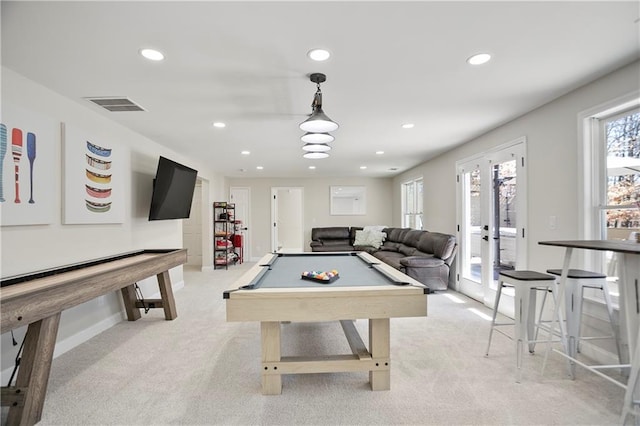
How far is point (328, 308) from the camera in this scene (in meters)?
1.88

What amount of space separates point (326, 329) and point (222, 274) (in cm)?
387

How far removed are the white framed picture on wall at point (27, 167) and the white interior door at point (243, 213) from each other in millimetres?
5752

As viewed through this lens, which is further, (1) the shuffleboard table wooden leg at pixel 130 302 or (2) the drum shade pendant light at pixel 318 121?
(1) the shuffleboard table wooden leg at pixel 130 302

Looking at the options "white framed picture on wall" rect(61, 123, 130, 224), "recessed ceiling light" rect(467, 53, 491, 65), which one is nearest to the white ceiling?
"recessed ceiling light" rect(467, 53, 491, 65)

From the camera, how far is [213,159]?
19.2ft

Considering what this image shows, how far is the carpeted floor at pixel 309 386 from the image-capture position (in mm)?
1895

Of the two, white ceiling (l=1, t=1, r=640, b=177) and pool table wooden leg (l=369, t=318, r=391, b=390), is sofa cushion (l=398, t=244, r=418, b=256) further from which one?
pool table wooden leg (l=369, t=318, r=391, b=390)

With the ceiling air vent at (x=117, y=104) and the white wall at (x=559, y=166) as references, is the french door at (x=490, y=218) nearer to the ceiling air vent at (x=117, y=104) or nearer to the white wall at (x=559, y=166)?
the white wall at (x=559, y=166)

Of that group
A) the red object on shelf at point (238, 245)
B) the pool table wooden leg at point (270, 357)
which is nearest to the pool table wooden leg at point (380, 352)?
the pool table wooden leg at point (270, 357)

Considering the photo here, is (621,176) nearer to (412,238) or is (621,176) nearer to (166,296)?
(412,238)

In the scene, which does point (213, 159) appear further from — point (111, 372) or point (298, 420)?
point (298, 420)

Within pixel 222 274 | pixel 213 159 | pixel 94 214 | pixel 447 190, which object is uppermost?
pixel 213 159

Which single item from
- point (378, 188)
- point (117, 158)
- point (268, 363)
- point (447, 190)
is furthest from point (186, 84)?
point (378, 188)

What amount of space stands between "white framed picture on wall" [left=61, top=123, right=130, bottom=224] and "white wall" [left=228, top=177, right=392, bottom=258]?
15.5 feet
